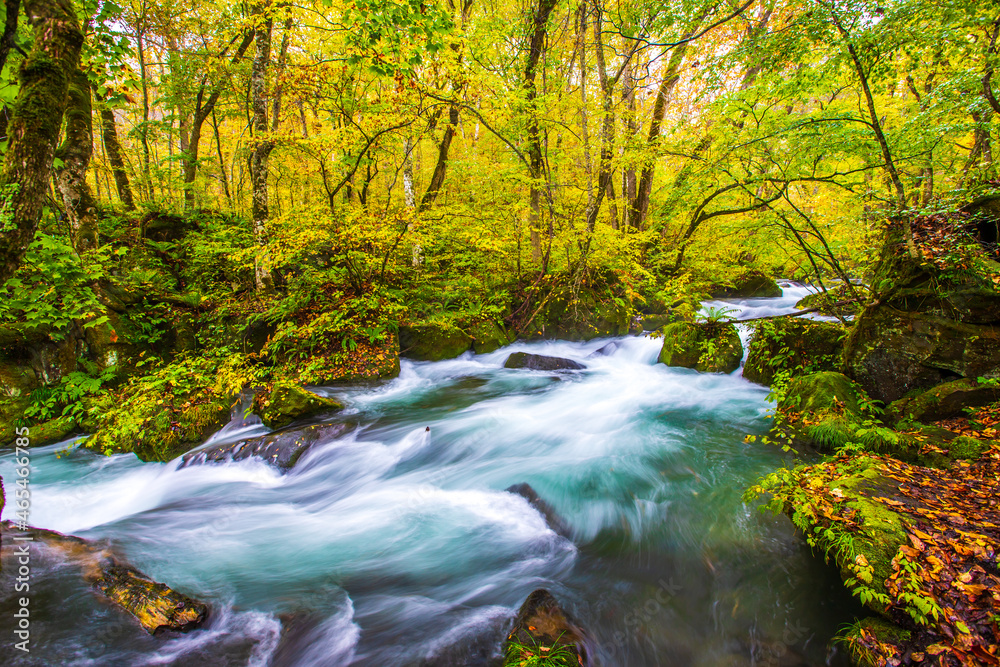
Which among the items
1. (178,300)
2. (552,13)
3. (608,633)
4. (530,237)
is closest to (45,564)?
(608,633)

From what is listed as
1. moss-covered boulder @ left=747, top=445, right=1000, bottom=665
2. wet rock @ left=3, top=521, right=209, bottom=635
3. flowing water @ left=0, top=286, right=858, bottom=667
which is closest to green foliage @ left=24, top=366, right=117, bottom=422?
flowing water @ left=0, top=286, right=858, bottom=667

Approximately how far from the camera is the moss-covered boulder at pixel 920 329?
4402 mm

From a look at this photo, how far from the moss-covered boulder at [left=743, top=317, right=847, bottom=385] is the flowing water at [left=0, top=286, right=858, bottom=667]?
2.04 ft

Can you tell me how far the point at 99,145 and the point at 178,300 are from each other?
15.1m

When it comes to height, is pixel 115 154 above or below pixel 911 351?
above

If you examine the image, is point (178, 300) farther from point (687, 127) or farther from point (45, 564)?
point (687, 127)

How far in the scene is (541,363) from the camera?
28.7ft

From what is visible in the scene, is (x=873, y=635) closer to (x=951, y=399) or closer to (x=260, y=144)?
(x=951, y=399)

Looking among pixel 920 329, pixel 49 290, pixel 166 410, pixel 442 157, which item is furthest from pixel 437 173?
pixel 920 329

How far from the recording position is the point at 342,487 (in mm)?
5027

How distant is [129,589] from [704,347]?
8553 mm

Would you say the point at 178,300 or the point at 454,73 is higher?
the point at 454,73

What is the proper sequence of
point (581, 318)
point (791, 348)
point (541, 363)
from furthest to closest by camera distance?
point (581, 318)
point (541, 363)
point (791, 348)

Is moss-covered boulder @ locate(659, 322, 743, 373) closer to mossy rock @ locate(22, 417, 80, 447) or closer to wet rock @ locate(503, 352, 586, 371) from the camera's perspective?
wet rock @ locate(503, 352, 586, 371)
